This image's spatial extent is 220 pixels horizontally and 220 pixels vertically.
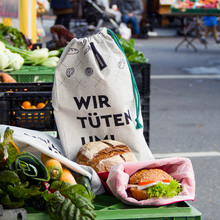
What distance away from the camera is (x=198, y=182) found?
5129 millimetres

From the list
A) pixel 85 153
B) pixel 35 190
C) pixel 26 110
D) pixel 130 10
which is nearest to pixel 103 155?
pixel 85 153

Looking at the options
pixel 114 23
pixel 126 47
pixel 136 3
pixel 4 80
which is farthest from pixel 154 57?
pixel 4 80

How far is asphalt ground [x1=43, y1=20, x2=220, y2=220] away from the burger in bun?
2.16 m

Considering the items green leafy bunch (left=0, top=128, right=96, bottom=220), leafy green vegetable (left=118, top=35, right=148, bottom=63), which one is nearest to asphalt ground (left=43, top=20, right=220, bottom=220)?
leafy green vegetable (left=118, top=35, right=148, bottom=63)

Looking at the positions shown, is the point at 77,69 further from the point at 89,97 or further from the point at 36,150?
the point at 36,150

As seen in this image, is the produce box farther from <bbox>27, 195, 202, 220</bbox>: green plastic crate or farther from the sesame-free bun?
<bbox>27, 195, 202, 220</bbox>: green plastic crate

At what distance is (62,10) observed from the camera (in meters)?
14.1

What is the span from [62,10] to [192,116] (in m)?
6.97

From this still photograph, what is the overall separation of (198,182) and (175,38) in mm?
17599

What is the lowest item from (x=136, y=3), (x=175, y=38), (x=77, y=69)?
(x=175, y=38)

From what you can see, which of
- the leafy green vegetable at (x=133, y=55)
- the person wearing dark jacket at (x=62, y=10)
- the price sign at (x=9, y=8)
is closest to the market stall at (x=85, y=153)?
the leafy green vegetable at (x=133, y=55)

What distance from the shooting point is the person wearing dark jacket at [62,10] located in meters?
13.9

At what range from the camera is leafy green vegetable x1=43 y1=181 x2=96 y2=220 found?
1938 mm

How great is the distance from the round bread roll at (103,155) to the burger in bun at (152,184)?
0.90 feet
